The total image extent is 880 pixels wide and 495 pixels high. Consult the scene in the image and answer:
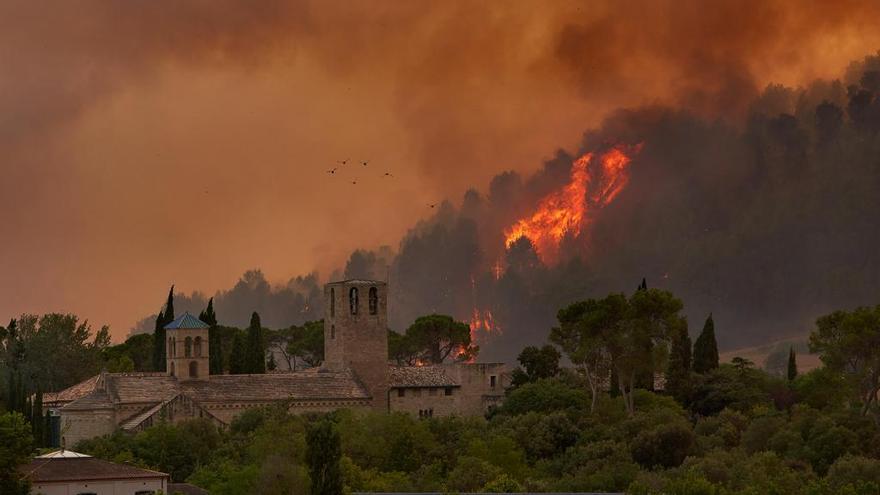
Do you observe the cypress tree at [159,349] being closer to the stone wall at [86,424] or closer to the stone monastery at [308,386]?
the stone monastery at [308,386]

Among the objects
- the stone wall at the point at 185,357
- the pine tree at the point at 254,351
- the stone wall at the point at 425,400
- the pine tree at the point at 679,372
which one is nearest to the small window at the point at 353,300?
the stone wall at the point at 425,400

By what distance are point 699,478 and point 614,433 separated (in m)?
15.1

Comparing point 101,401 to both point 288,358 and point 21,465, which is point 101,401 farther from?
point 288,358

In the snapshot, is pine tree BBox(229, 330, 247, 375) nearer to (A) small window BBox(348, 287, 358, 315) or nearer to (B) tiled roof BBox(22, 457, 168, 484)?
(A) small window BBox(348, 287, 358, 315)

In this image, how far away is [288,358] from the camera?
142 meters

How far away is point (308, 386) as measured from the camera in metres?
95.6

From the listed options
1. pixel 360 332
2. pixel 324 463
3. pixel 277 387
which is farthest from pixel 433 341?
pixel 324 463

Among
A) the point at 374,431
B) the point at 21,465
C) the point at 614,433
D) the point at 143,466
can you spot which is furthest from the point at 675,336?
the point at 21,465

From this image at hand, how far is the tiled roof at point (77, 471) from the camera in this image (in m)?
64.6

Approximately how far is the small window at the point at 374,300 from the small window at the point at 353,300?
97cm

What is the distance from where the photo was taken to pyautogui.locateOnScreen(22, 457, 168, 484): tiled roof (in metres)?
64.6

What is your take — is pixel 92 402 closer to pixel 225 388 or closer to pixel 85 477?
pixel 225 388

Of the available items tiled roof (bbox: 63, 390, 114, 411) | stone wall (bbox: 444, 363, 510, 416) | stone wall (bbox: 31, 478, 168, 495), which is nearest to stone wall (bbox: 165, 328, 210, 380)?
tiled roof (bbox: 63, 390, 114, 411)

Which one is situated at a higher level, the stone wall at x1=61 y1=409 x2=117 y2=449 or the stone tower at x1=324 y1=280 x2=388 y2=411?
the stone tower at x1=324 y1=280 x2=388 y2=411
